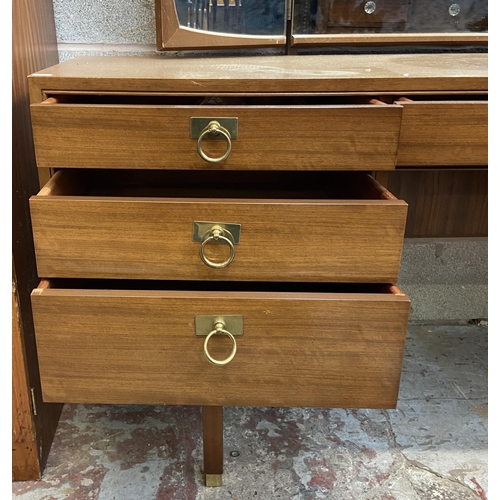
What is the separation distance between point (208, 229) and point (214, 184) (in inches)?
14.8

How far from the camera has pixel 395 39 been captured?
3.50ft

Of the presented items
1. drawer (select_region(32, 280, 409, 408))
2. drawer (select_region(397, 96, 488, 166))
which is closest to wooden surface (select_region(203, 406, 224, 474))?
drawer (select_region(32, 280, 409, 408))

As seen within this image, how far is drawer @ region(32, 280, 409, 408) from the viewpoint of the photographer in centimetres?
69

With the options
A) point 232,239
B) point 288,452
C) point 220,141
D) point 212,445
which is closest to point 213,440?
point 212,445

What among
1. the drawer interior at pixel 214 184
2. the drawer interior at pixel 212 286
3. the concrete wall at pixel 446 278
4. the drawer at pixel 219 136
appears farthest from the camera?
the concrete wall at pixel 446 278

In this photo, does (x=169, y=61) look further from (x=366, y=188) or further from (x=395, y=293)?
(x=395, y=293)

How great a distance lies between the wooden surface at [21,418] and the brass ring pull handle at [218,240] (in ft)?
1.17

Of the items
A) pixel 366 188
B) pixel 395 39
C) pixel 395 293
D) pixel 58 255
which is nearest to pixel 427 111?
pixel 366 188

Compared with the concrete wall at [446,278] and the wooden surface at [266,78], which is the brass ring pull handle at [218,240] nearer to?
the wooden surface at [266,78]

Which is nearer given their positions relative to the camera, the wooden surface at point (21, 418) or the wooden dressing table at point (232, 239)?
the wooden dressing table at point (232, 239)

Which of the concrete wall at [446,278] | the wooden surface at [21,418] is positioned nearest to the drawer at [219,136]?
the wooden surface at [21,418]

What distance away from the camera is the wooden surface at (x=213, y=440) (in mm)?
874

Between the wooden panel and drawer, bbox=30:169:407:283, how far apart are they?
1.67ft

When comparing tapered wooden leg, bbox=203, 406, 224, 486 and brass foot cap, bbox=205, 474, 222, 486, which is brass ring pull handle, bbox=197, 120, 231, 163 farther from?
brass foot cap, bbox=205, 474, 222, 486
